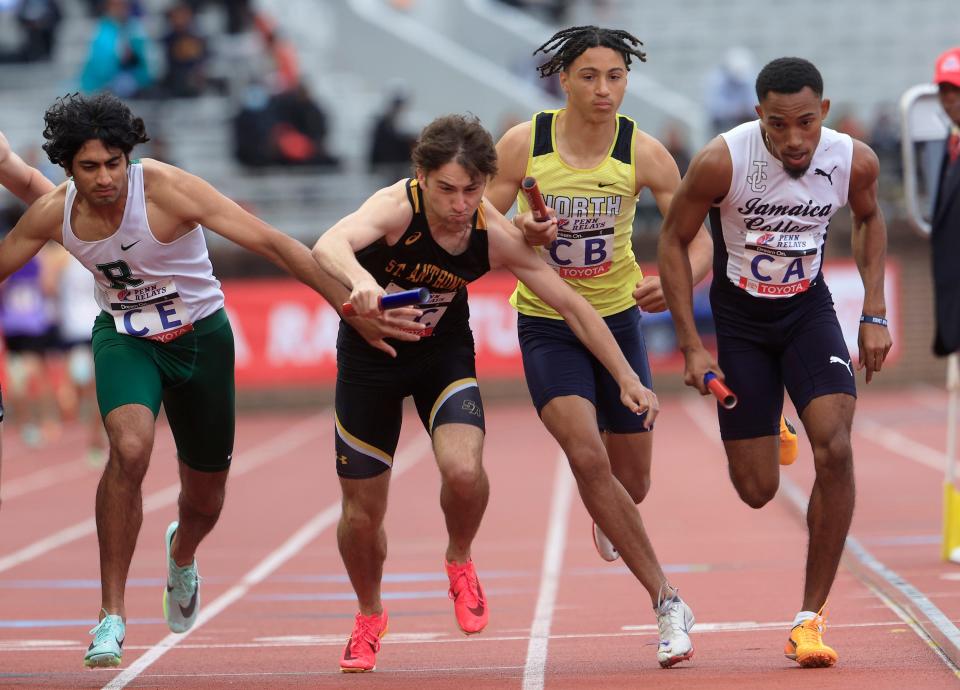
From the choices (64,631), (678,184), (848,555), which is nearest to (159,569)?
(64,631)

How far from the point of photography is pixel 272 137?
23.3m

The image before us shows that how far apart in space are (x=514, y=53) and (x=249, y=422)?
355 inches

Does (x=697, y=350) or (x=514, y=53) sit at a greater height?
(x=514, y=53)

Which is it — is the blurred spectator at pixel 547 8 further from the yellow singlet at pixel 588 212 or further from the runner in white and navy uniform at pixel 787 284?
the runner in white and navy uniform at pixel 787 284

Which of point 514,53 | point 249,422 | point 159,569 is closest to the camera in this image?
point 159,569

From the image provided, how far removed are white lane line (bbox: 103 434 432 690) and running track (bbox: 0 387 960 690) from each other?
21 mm

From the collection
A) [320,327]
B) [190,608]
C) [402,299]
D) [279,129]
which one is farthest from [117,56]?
[402,299]

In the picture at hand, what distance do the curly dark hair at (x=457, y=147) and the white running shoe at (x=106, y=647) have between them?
6.83ft

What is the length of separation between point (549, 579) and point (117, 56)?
49.9 feet

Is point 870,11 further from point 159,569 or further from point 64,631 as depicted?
point 64,631

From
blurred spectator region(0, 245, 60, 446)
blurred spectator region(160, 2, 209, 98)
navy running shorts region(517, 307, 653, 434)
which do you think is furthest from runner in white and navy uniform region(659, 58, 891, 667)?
blurred spectator region(160, 2, 209, 98)

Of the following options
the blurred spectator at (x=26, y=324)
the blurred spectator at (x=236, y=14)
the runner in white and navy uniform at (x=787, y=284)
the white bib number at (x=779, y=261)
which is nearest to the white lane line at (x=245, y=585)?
the runner in white and navy uniform at (x=787, y=284)

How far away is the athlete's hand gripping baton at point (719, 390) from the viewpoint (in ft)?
21.2

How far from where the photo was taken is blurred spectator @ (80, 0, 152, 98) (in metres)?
22.5
